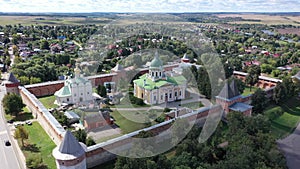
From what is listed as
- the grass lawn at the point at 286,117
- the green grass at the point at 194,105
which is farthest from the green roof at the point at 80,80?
the grass lawn at the point at 286,117

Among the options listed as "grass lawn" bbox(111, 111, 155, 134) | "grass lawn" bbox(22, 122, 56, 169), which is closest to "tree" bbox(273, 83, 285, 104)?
"grass lawn" bbox(111, 111, 155, 134)

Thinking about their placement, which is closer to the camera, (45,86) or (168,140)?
(168,140)

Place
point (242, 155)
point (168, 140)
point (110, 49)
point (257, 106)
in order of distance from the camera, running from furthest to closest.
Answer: point (110, 49)
point (257, 106)
point (168, 140)
point (242, 155)

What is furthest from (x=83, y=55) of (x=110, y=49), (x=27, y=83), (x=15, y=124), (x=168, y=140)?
(x=168, y=140)

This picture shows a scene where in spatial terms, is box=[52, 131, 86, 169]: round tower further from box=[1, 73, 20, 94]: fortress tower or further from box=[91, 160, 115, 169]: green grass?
box=[1, 73, 20, 94]: fortress tower

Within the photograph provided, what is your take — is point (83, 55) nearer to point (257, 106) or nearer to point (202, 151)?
point (257, 106)
